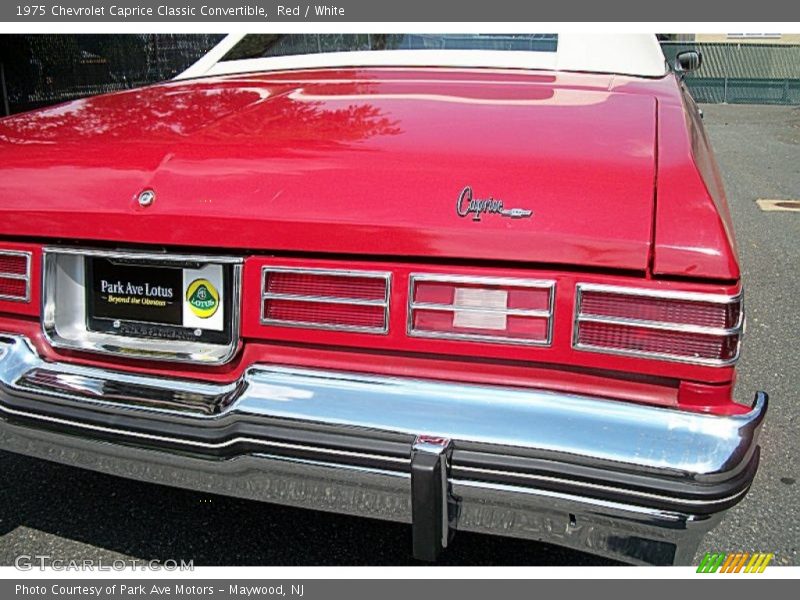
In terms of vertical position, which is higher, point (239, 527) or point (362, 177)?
point (362, 177)

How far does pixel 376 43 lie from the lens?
3.45 meters

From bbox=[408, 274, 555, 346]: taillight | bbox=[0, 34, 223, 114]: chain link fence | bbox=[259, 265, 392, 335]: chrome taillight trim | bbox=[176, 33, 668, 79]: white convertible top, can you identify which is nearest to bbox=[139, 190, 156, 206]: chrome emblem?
bbox=[259, 265, 392, 335]: chrome taillight trim

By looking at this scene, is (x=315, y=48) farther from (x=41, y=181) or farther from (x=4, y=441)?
Answer: (x=4, y=441)

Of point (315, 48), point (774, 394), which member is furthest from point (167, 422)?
point (774, 394)

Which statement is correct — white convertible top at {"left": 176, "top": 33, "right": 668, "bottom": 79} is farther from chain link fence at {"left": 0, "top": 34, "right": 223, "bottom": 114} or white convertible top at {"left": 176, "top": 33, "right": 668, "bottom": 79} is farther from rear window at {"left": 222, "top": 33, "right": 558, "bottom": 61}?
chain link fence at {"left": 0, "top": 34, "right": 223, "bottom": 114}

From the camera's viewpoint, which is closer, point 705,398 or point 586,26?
point 705,398

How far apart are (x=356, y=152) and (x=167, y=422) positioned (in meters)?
0.83

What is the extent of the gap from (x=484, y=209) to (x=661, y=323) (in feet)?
1.54

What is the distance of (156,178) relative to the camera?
2045mm

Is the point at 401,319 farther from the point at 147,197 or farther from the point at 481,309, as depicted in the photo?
the point at 147,197

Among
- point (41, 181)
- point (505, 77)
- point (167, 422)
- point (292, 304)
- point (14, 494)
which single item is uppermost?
point (505, 77)

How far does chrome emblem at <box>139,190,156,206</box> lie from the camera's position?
6.57 feet

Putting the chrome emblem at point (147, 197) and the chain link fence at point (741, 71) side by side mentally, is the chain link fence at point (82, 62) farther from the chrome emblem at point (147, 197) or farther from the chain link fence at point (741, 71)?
the chain link fence at point (741, 71)

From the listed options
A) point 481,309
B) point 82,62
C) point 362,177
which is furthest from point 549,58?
point 82,62
